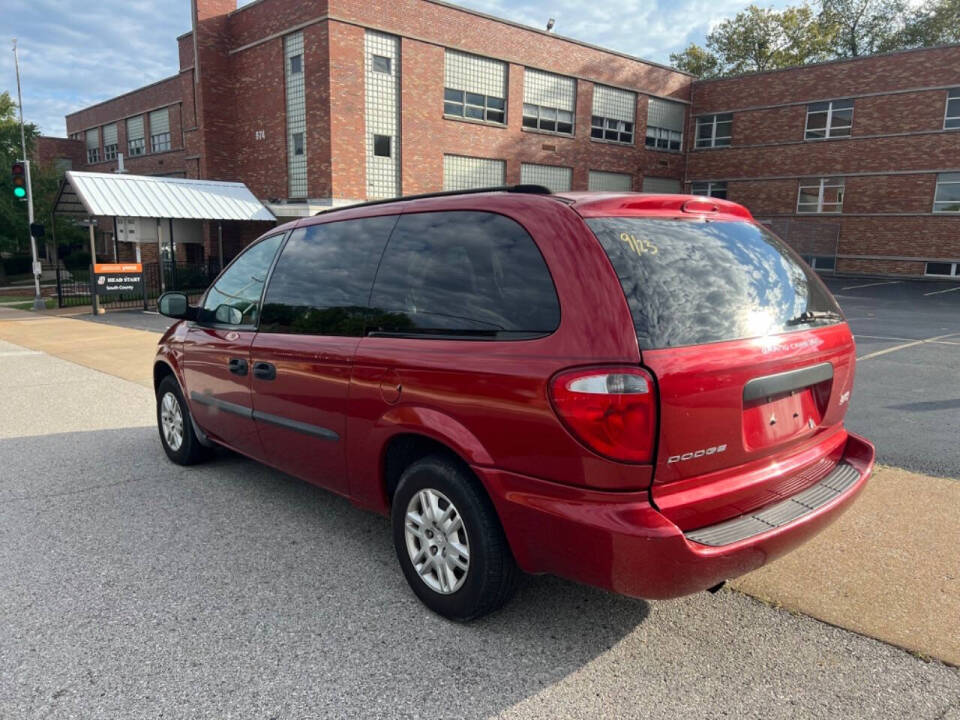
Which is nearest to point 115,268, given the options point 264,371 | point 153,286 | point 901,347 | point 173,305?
point 153,286

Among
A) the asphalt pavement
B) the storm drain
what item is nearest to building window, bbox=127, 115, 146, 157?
the asphalt pavement

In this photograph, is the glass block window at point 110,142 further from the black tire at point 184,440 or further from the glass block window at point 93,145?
the black tire at point 184,440

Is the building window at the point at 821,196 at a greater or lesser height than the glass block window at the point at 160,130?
lesser

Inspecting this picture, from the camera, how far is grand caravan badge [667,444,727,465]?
7.89 ft

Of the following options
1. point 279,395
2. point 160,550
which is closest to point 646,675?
point 279,395

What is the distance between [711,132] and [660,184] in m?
3.73

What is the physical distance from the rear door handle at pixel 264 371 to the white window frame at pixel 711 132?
36426 mm

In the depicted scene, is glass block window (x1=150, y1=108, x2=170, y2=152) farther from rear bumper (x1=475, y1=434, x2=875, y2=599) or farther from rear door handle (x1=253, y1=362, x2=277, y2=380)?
rear bumper (x1=475, y1=434, x2=875, y2=599)

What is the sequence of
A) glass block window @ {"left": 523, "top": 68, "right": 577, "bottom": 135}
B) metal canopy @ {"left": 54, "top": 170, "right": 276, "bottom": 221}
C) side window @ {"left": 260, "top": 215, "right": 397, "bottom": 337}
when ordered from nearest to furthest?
side window @ {"left": 260, "top": 215, "right": 397, "bottom": 337}, metal canopy @ {"left": 54, "top": 170, "right": 276, "bottom": 221}, glass block window @ {"left": 523, "top": 68, "right": 577, "bottom": 135}

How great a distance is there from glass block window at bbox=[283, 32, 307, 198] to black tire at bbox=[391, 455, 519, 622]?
25127 millimetres

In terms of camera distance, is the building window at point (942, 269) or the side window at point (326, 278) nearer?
the side window at point (326, 278)

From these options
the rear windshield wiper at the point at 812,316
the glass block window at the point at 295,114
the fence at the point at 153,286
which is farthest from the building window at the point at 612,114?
the rear windshield wiper at the point at 812,316

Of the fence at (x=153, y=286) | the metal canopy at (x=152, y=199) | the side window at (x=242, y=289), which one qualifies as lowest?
the fence at (x=153, y=286)

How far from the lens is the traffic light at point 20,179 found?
17797mm
